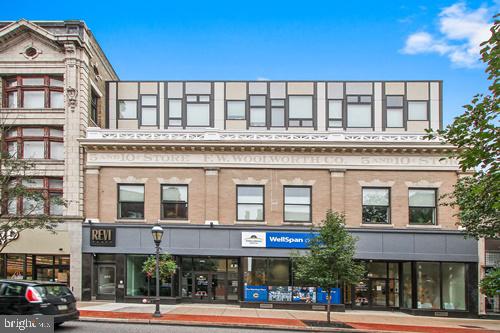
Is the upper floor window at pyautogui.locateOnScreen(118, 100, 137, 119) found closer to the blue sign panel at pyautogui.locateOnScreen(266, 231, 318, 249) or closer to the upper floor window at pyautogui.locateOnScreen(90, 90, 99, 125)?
the upper floor window at pyautogui.locateOnScreen(90, 90, 99, 125)

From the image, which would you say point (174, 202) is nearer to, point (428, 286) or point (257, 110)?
point (257, 110)

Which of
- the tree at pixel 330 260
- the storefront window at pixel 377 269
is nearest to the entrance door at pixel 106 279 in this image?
the tree at pixel 330 260

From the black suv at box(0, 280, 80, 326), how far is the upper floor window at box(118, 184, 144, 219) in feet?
37.0

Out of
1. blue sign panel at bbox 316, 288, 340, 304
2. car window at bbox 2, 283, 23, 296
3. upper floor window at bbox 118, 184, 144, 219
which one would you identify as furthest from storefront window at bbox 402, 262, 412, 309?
car window at bbox 2, 283, 23, 296

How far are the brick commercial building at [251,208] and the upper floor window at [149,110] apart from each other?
3.27 metres

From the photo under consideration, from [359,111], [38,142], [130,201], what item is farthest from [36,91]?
[359,111]

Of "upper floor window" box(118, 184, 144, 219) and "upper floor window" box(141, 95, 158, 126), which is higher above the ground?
"upper floor window" box(141, 95, 158, 126)

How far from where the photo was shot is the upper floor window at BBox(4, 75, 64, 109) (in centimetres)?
2548

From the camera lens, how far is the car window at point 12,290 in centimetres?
1321

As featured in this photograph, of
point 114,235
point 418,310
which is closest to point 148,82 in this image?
point 114,235

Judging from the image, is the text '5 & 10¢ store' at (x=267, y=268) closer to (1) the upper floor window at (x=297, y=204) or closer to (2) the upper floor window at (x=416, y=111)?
(1) the upper floor window at (x=297, y=204)

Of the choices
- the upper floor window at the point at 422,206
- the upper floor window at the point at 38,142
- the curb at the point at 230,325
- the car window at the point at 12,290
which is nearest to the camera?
the car window at the point at 12,290

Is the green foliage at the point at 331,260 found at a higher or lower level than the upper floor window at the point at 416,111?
lower

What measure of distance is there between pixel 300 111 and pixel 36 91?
50.5ft
